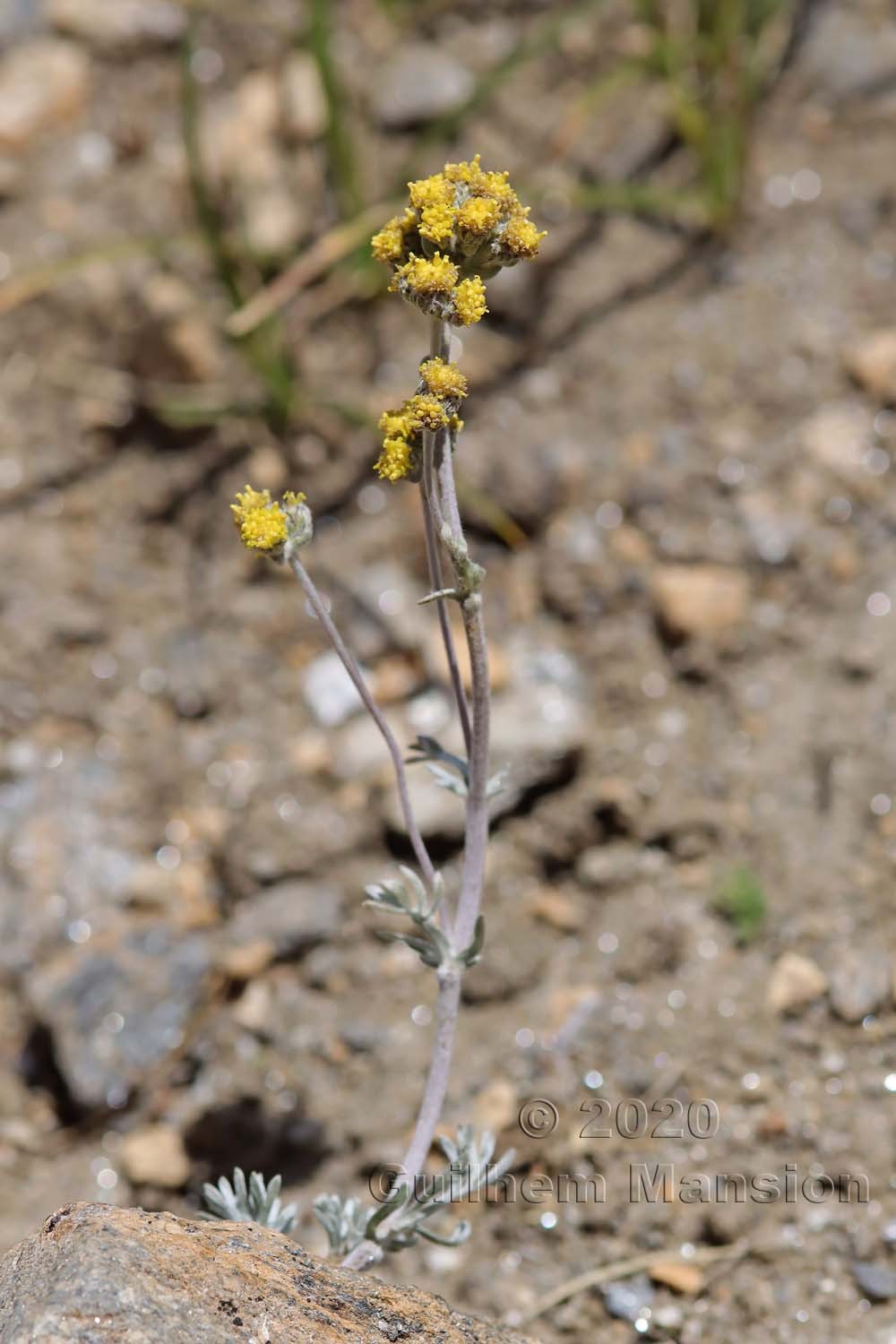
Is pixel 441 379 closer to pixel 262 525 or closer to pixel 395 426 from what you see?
pixel 395 426

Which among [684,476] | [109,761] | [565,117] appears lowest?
[109,761]

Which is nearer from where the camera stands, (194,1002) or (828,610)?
(194,1002)

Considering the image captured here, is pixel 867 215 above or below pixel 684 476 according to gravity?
above

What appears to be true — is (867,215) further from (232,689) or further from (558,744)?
(232,689)

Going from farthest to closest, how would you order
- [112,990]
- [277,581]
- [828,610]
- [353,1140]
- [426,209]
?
[277,581], [828,610], [112,990], [353,1140], [426,209]

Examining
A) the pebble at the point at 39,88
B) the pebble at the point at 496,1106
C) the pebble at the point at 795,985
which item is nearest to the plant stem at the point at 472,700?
the pebble at the point at 496,1106

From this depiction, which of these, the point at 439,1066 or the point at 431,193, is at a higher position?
the point at 431,193

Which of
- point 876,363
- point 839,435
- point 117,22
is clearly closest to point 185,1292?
point 839,435

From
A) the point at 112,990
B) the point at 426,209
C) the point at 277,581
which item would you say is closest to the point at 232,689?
the point at 277,581
